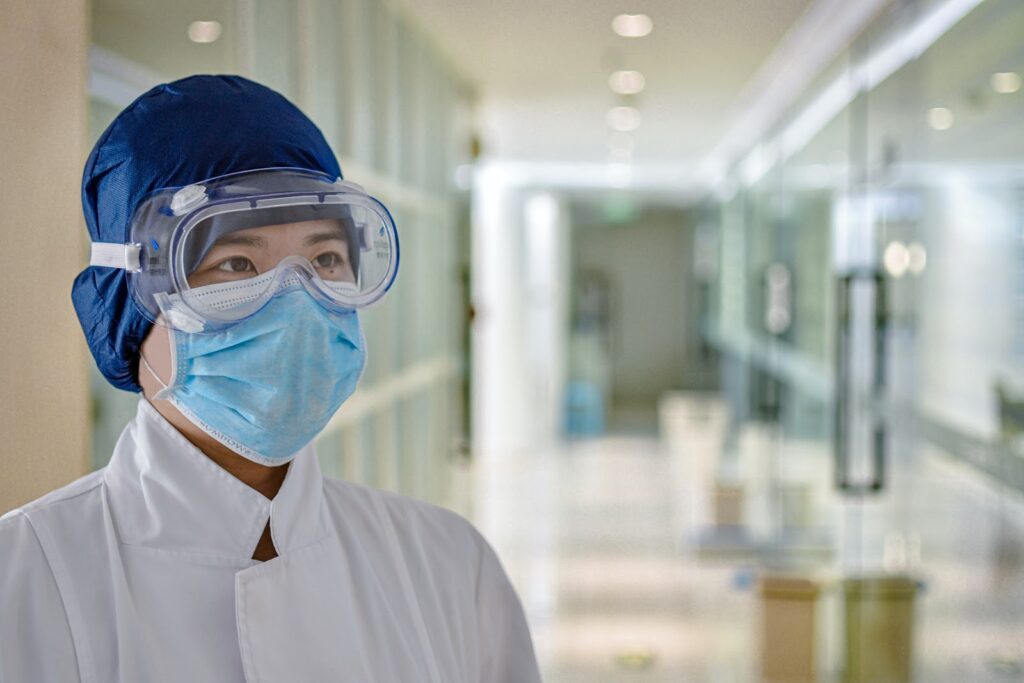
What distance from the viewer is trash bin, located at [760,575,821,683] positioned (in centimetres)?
464

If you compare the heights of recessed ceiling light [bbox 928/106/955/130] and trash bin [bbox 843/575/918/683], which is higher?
recessed ceiling light [bbox 928/106/955/130]

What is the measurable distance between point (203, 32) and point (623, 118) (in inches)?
206

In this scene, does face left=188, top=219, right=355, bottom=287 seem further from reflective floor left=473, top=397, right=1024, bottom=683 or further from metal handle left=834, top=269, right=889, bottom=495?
metal handle left=834, top=269, right=889, bottom=495

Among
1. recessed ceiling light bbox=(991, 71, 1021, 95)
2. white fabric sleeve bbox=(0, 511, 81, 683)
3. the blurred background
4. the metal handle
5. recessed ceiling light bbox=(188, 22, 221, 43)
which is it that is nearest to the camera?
white fabric sleeve bbox=(0, 511, 81, 683)

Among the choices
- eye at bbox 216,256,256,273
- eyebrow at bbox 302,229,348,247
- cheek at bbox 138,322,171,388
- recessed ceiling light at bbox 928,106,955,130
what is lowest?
cheek at bbox 138,322,171,388

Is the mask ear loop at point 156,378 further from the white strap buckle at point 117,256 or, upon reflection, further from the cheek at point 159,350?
the white strap buckle at point 117,256

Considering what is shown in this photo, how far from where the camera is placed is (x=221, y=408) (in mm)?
1231

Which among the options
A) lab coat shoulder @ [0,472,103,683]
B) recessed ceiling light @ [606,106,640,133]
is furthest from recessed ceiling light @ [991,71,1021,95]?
recessed ceiling light @ [606,106,640,133]

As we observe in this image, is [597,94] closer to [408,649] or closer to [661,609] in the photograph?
[661,609]

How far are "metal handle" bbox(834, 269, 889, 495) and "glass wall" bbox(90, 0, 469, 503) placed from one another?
70.5 inches

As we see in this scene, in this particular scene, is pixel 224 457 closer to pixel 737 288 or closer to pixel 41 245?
pixel 41 245

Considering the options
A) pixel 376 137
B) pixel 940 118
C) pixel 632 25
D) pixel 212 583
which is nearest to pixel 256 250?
pixel 212 583

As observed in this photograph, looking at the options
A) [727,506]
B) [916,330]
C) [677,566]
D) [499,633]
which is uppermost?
[916,330]

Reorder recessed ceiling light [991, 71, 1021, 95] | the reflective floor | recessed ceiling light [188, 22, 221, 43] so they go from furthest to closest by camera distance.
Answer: the reflective floor → recessed ceiling light [991, 71, 1021, 95] → recessed ceiling light [188, 22, 221, 43]
